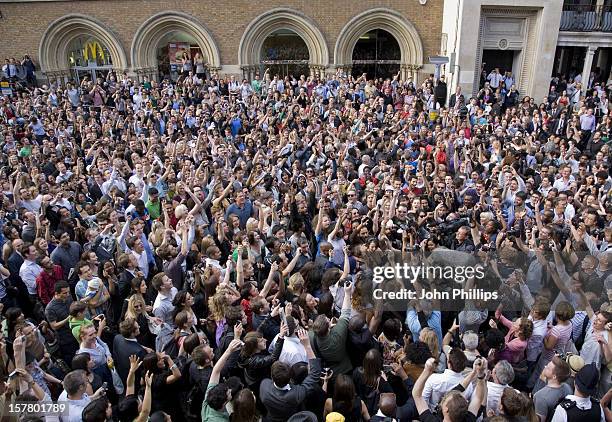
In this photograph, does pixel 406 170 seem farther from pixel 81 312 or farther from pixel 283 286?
pixel 81 312

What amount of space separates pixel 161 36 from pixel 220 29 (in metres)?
2.54

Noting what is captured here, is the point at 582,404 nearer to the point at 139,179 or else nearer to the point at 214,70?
the point at 139,179

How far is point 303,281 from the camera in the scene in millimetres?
4836

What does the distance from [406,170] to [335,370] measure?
520 centimetres

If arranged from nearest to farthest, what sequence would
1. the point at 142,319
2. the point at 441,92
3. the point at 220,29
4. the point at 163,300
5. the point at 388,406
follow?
1. the point at 388,406
2. the point at 142,319
3. the point at 163,300
4. the point at 441,92
5. the point at 220,29

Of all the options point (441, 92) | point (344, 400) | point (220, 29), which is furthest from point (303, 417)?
point (220, 29)

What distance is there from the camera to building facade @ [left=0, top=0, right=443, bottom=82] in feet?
61.5

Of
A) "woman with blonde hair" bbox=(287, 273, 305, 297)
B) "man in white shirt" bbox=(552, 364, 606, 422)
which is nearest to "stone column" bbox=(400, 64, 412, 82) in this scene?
"woman with blonde hair" bbox=(287, 273, 305, 297)

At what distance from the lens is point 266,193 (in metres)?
7.58

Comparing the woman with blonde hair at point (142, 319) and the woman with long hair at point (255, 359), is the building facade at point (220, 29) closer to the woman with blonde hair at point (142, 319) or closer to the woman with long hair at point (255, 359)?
the woman with blonde hair at point (142, 319)

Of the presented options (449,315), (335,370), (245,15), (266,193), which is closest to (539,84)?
(245,15)

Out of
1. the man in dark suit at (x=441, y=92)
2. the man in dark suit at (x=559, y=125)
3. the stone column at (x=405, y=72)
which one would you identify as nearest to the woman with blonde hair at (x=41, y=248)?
the man in dark suit at (x=559, y=125)

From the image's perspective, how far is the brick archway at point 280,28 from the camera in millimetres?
18859

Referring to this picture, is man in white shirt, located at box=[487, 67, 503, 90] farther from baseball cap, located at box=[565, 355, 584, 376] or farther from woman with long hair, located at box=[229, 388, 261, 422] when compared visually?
woman with long hair, located at box=[229, 388, 261, 422]
